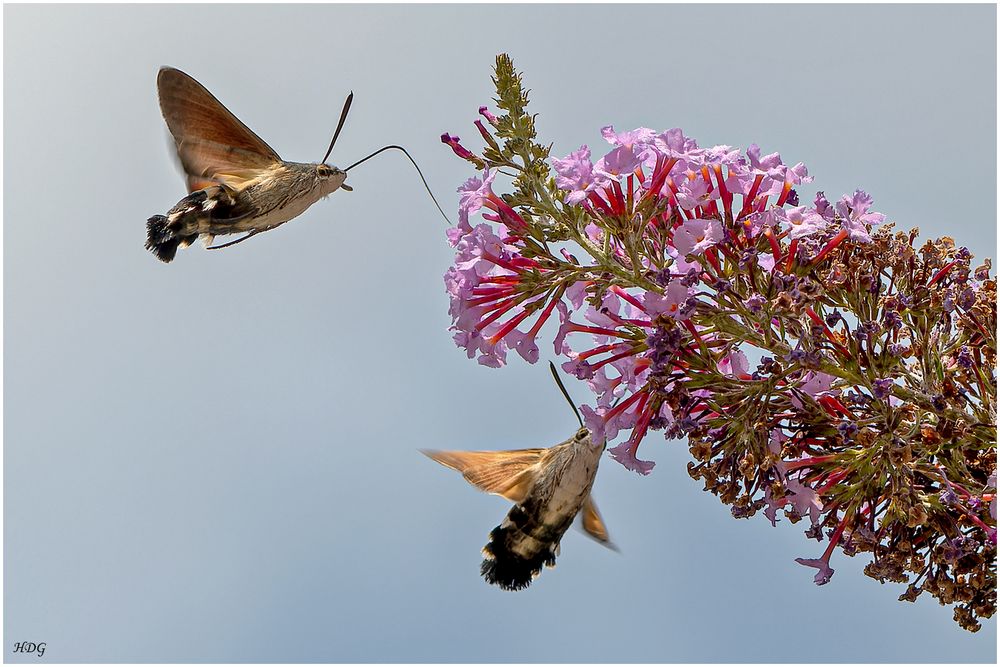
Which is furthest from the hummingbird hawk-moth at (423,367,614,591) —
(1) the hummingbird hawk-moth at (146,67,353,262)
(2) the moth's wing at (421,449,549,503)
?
(1) the hummingbird hawk-moth at (146,67,353,262)

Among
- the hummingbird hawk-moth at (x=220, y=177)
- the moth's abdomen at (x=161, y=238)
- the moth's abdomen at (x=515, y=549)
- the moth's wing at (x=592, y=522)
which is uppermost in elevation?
the hummingbird hawk-moth at (x=220, y=177)

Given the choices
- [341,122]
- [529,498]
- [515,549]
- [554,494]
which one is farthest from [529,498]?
[341,122]

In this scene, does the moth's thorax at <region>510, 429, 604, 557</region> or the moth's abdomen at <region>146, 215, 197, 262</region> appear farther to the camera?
the moth's thorax at <region>510, 429, 604, 557</region>

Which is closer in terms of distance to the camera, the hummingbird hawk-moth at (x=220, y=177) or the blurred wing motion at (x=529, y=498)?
the hummingbird hawk-moth at (x=220, y=177)

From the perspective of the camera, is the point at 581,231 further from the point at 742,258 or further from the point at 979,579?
the point at 979,579

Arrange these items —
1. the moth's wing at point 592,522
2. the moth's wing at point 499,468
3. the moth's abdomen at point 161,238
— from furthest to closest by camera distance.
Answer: the moth's wing at point 592,522, the moth's wing at point 499,468, the moth's abdomen at point 161,238

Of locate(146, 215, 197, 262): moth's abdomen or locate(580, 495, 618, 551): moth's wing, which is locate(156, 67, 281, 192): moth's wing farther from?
locate(580, 495, 618, 551): moth's wing

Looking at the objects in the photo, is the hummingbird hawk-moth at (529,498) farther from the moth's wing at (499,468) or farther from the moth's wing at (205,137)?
the moth's wing at (205,137)

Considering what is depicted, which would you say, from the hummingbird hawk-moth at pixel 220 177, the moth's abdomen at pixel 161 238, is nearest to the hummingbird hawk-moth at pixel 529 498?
the hummingbird hawk-moth at pixel 220 177
